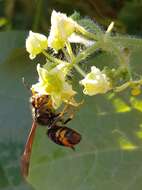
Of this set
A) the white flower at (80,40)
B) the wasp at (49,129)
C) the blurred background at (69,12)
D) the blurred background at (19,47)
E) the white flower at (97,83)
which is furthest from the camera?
the blurred background at (69,12)

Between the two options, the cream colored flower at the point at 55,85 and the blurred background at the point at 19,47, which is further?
the blurred background at the point at 19,47

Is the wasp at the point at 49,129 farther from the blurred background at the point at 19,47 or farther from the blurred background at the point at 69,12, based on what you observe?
the blurred background at the point at 69,12

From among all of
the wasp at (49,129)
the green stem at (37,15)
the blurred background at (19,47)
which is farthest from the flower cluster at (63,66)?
the green stem at (37,15)

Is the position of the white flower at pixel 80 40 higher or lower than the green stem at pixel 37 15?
higher

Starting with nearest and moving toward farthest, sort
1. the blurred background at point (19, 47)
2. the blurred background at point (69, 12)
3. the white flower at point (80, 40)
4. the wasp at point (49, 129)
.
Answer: the white flower at point (80, 40) < the wasp at point (49, 129) < the blurred background at point (19, 47) < the blurred background at point (69, 12)

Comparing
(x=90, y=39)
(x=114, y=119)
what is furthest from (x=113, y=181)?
(x=90, y=39)

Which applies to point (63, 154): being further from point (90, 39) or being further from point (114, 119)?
point (90, 39)
